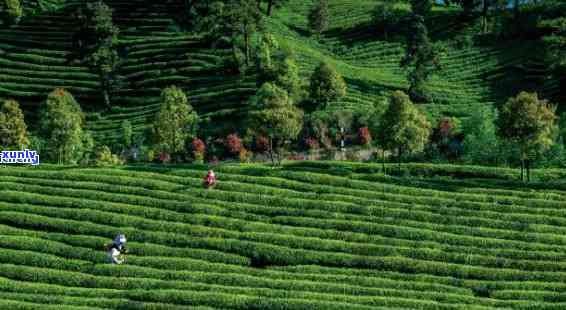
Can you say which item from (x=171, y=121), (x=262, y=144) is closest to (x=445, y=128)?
(x=262, y=144)

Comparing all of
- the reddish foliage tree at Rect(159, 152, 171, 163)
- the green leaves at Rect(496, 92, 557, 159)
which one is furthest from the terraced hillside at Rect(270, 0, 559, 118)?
the reddish foliage tree at Rect(159, 152, 171, 163)

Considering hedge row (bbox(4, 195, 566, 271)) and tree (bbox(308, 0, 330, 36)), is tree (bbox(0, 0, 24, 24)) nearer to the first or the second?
tree (bbox(308, 0, 330, 36))

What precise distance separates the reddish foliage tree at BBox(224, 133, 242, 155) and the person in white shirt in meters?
28.5

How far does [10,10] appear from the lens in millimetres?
95875

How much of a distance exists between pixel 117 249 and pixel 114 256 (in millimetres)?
480

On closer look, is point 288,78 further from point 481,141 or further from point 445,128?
point 481,141

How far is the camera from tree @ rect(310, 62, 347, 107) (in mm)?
72188

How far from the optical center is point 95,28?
7675 centimetres

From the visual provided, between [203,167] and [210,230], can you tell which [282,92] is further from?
[210,230]

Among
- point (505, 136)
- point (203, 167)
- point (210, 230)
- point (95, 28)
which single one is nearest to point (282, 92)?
point (203, 167)

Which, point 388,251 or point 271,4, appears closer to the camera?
point 388,251

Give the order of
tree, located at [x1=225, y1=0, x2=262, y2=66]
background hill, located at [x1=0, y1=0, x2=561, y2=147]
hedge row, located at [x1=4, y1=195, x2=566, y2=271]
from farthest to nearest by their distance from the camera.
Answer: background hill, located at [x1=0, y1=0, x2=561, y2=147], tree, located at [x1=225, y1=0, x2=262, y2=66], hedge row, located at [x1=4, y1=195, x2=566, y2=271]

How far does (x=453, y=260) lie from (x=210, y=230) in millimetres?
16776

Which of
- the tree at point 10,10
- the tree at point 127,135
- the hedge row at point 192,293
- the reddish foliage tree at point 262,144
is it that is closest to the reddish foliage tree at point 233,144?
the reddish foliage tree at point 262,144
